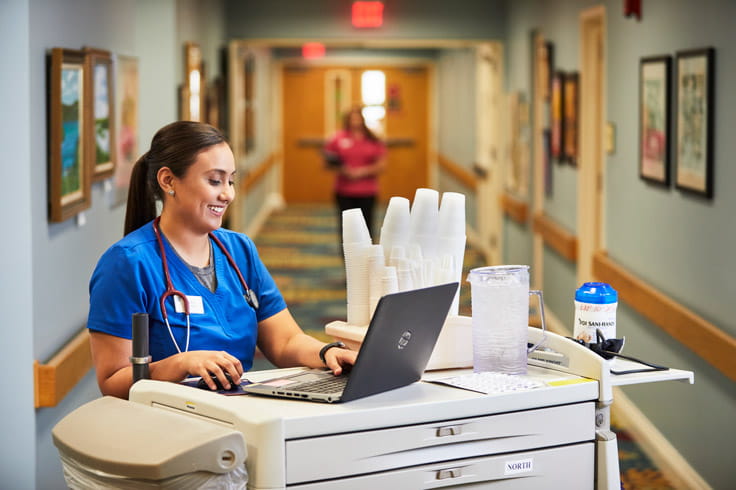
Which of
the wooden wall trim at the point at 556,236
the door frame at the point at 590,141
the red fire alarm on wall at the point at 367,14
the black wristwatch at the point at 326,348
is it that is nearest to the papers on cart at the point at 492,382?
the black wristwatch at the point at 326,348

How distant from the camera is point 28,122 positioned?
3779mm

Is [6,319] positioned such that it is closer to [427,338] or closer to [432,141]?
[427,338]

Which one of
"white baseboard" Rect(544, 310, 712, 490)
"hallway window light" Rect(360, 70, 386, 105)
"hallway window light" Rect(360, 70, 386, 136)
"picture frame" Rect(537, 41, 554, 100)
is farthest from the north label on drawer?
"hallway window light" Rect(360, 70, 386, 105)

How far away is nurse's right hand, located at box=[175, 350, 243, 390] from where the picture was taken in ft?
7.77

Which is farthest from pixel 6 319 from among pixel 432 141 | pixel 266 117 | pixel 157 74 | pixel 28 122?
pixel 432 141

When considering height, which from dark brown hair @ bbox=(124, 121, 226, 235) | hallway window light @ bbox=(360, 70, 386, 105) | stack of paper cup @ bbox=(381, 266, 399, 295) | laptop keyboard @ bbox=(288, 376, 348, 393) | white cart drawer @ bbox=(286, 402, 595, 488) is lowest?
white cart drawer @ bbox=(286, 402, 595, 488)

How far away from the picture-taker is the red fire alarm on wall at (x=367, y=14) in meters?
9.97

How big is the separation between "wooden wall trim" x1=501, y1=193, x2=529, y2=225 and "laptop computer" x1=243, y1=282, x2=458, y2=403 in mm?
7177

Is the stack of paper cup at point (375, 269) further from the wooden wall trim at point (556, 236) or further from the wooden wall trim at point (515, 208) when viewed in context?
the wooden wall trim at point (515, 208)

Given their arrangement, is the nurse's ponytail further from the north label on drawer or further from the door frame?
the door frame

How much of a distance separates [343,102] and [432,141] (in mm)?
1716

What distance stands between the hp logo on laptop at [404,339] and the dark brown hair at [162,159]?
730 mm

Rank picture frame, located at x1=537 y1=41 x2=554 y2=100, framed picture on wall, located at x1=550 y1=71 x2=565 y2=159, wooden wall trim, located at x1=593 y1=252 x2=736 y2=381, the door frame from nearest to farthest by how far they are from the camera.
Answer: wooden wall trim, located at x1=593 y1=252 x2=736 y2=381 → the door frame → framed picture on wall, located at x1=550 y1=71 x2=565 y2=159 → picture frame, located at x1=537 y1=41 x2=554 y2=100

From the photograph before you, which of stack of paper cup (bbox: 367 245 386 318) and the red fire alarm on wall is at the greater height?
the red fire alarm on wall
